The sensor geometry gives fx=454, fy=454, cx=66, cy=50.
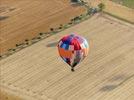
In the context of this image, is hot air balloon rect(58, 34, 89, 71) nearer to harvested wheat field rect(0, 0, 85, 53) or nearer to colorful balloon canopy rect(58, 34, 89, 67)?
colorful balloon canopy rect(58, 34, 89, 67)

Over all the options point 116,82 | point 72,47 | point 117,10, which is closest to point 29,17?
point 117,10

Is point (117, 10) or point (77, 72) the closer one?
point (77, 72)

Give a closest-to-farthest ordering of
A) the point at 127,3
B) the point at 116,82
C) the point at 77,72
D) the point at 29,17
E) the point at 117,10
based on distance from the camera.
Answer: the point at 116,82 → the point at 77,72 → the point at 29,17 → the point at 117,10 → the point at 127,3

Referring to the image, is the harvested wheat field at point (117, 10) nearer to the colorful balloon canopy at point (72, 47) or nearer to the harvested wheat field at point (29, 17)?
the harvested wheat field at point (29, 17)

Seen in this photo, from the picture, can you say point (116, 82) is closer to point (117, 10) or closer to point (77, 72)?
point (77, 72)

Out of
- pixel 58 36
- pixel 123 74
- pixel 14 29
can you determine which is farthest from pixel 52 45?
pixel 123 74

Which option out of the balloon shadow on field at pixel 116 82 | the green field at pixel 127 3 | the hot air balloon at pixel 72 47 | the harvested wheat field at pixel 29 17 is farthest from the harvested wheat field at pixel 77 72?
the green field at pixel 127 3

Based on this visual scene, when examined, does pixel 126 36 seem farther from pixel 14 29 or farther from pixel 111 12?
pixel 14 29
